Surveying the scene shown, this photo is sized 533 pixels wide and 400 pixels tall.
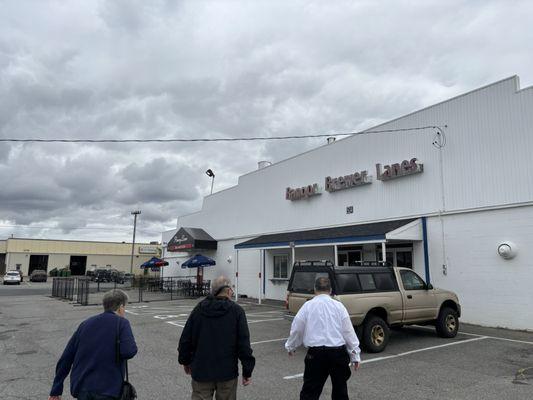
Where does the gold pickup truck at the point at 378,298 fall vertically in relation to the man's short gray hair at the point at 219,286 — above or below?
below

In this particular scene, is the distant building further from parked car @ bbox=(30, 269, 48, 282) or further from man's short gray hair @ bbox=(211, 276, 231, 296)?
man's short gray hair @ bbox=(211, 276, 231, 296)

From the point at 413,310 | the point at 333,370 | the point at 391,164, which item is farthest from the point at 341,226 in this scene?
the point at 333,370

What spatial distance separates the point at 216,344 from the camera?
163 inches

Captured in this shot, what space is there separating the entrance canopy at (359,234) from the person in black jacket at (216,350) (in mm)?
11205

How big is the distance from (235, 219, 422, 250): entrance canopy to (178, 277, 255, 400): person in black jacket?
11.2 meters

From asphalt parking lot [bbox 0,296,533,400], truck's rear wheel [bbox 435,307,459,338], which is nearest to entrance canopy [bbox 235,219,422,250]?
asphalt parking lot [bbox 0,296,533,400]

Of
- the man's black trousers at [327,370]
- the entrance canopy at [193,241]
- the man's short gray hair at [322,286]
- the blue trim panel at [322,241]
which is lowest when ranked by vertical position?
the man's black trousers at [327,370]

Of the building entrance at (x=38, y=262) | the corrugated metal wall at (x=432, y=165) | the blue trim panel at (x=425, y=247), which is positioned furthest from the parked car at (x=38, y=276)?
the blue trim panel at (x=425, y=247)

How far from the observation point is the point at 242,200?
2792 cm

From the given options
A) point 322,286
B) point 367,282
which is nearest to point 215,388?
point 322,286

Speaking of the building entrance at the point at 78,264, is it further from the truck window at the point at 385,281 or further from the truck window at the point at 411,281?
the truck window at the point at 385,281

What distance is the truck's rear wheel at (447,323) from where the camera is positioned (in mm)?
11398

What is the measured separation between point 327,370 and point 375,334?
5.29 metres

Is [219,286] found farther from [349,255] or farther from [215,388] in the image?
[349,255]
